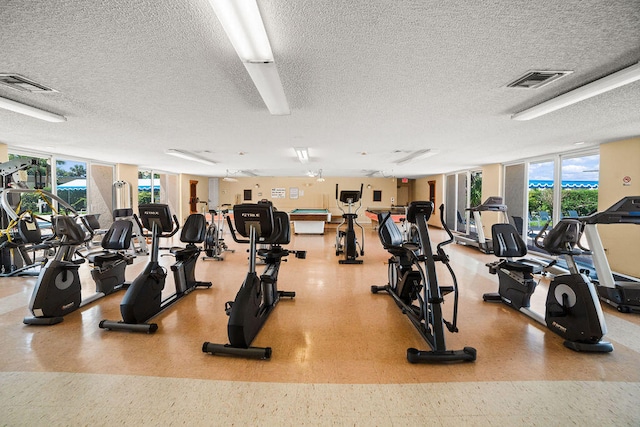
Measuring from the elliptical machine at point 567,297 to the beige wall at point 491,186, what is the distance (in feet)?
17.8

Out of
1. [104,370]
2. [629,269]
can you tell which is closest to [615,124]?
[629,269]

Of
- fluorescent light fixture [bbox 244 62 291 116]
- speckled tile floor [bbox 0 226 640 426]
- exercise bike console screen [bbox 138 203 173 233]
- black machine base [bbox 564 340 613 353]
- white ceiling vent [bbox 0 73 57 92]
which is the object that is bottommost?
speckled tile floor [bbox 0 226 640 426]

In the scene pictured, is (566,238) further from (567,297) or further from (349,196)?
(349,196)

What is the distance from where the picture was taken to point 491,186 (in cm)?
898

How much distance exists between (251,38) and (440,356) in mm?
2908

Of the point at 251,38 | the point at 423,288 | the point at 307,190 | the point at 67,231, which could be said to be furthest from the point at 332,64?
the point at 307,190

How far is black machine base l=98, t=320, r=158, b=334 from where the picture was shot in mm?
2924

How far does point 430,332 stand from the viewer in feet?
9.07

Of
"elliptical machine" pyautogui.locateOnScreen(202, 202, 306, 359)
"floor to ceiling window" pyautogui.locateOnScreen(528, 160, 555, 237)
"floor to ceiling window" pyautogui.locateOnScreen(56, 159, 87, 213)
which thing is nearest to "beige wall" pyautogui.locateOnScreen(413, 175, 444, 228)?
"floor to ceiling window" pyautogui.locateOnScreen(528, 160, 555, 237)

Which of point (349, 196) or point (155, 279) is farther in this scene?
point (349, 196)

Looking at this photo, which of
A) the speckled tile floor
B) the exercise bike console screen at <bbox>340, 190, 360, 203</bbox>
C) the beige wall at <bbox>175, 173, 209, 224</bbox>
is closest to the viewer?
the speckled tile floor

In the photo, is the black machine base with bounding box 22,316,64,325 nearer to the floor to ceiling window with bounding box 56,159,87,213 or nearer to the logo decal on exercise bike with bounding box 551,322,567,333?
the logo decal on exercise bike with bounding box 551,322,567,333

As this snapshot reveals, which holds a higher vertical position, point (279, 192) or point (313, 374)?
point (279, 192)

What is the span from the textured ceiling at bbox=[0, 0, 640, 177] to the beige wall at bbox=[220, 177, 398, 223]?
36.2 ft
